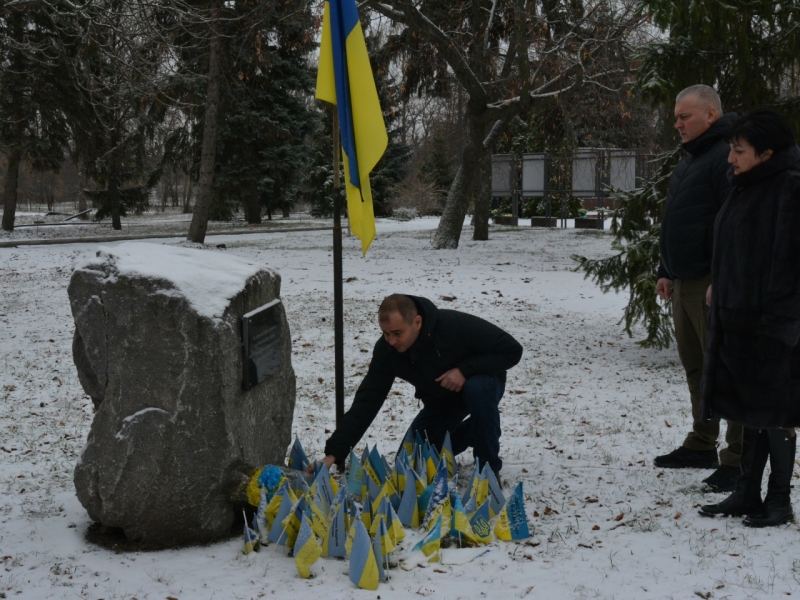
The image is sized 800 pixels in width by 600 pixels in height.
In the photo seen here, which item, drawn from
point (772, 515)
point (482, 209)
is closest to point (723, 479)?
point (772, 515)

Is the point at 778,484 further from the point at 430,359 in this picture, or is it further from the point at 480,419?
the point at 430,359

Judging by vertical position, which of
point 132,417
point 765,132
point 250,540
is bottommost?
point 250,540

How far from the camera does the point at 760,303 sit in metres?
3.55

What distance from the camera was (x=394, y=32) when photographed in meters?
17.5

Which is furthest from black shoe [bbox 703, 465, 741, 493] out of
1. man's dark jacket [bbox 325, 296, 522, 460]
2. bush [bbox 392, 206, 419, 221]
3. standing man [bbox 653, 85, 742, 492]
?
bush [bbox 392, 206, 419, 221]

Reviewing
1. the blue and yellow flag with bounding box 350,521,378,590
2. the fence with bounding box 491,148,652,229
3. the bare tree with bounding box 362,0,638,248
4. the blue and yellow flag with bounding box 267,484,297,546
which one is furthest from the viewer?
the fence with bounding box 491,148,652,229

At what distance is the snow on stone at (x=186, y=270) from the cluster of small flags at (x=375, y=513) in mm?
908

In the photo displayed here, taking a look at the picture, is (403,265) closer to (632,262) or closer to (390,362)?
(632,262)

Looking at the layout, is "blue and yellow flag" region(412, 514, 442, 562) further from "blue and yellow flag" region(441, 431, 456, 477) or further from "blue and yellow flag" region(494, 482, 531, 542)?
"blue and yellow flag" region(441, 431, 456, 477)

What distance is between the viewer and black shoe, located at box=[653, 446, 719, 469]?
4.69 m

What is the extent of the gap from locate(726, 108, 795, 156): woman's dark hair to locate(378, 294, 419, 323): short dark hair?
177 cm

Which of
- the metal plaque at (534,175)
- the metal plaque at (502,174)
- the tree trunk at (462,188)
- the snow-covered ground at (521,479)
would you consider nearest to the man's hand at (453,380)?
the snow-covered ground at (521,479)

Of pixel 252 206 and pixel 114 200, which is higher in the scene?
pixel 114 200

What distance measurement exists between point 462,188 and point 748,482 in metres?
13.7
